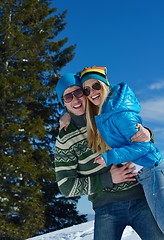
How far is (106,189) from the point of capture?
2520mm

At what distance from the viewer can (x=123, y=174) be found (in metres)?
2.40

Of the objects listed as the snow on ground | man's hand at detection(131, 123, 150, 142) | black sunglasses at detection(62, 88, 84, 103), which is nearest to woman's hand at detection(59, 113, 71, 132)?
black sunglasses at detection(62, 88, 84, 103)

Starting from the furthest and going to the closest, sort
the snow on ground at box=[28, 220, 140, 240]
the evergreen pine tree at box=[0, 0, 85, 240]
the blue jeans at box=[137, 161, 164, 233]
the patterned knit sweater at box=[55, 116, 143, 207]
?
the evergreen pine tree at box=[0, 0, 85, 240]
the snow on ground at box=[28, 220, 140, 240]
the patterned knit sweater at box=[55, 116, 143, 207]
the blue jeans at box=[137, 161, 164, 233]

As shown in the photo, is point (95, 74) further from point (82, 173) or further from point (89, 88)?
point (82, 173)

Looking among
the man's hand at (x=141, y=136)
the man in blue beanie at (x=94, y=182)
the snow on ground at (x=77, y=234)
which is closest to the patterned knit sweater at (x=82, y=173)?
the man in blue beanie at (x=94, y=182)

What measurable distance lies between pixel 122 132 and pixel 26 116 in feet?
37.4

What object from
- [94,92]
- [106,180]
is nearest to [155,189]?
[106,180]

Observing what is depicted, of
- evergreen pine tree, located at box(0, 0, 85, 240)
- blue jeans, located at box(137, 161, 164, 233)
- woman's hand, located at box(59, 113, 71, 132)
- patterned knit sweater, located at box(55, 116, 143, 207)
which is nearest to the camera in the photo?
blue jeans, located at box(137, 161, 164, 233)

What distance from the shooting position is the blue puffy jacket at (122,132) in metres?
2.28

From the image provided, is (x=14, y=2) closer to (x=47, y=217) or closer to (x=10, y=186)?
(x=10, y=186)

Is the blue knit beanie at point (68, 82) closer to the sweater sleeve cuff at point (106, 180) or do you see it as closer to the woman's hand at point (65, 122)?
the woman's hand at point (65, 122)

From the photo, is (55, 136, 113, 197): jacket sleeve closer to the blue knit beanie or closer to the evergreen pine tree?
the blue knit beanie

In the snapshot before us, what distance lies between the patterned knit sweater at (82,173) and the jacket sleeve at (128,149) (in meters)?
0.22

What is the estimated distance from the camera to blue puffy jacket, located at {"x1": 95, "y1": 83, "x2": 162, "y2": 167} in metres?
2.28
